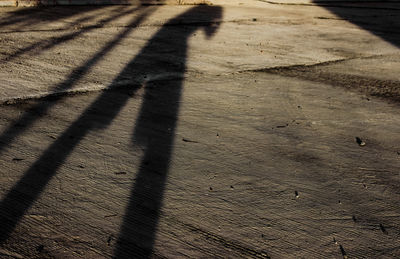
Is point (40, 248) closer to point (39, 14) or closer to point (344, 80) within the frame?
point (344, 80)

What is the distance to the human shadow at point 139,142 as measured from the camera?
178 centimetres

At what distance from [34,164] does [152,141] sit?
0.68 m

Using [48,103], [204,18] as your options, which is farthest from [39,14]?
[48,103]

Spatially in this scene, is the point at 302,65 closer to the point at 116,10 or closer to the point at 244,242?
the point at 244,242

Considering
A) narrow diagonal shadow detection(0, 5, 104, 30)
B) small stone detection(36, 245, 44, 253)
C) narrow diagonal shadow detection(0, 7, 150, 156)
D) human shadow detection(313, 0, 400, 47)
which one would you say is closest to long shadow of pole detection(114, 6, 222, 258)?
small stone detection(36, 245, 44, 253)

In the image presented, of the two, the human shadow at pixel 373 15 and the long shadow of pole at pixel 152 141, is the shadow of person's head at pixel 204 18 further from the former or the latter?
the human shadow at pixel 373 15

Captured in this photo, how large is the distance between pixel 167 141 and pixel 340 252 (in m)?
1.23

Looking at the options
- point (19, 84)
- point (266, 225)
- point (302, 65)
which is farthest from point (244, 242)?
point (302, 65)

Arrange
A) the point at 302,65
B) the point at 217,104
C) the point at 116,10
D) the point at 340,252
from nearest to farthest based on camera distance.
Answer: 1. the point at 340,252
2. the point at 217,104
3. the point at 302,65
4. the point at 116,10

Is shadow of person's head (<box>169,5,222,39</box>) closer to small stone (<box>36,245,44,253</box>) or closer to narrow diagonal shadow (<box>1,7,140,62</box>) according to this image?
narrow diagonal shadow (<box>1,7,140,62</box>)

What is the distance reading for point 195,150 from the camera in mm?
2482

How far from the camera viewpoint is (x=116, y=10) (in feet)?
25.1

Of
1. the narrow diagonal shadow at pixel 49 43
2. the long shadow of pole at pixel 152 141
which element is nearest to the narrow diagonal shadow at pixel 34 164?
the long shadow of pole at pixel 152 141

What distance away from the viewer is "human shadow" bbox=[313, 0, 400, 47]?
6562 millimetres
